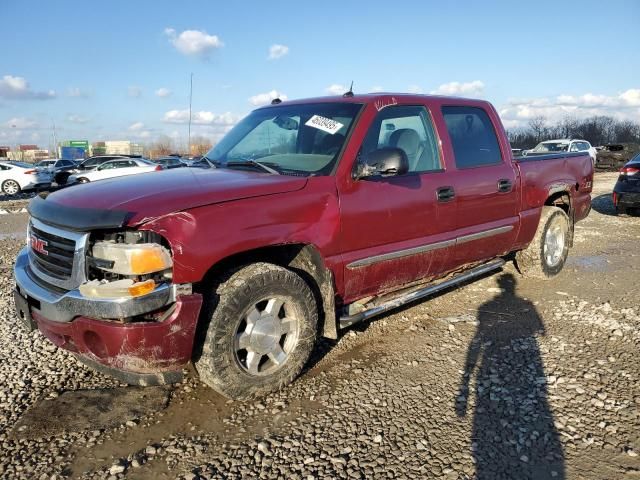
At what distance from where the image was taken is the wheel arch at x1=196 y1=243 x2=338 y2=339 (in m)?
3.25

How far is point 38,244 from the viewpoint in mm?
3078

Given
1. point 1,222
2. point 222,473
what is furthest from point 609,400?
point 1,222

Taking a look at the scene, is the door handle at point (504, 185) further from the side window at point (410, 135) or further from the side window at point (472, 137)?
the side window at point (410, 135)

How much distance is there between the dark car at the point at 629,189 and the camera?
9.83m

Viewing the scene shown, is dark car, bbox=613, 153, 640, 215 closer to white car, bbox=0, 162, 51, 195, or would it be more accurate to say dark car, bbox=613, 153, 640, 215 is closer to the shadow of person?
the shadow of person

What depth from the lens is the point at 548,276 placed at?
5.74m

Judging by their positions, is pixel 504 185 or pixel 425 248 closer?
pixel 425 248

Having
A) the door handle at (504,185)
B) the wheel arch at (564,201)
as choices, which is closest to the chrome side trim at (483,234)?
the door handle at (504,185)

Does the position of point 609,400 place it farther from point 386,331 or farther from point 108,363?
point 108,363

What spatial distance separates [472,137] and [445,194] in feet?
2.97

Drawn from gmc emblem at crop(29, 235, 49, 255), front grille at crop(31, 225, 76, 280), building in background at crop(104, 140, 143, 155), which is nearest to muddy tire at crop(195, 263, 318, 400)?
front grille at crop(31, 225, 76, 280)

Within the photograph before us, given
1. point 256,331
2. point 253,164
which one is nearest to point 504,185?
point 253,164

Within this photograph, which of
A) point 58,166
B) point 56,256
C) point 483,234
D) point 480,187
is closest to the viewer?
point 56,256

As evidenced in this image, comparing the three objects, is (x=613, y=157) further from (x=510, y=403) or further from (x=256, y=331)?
(x=256, y=331)
